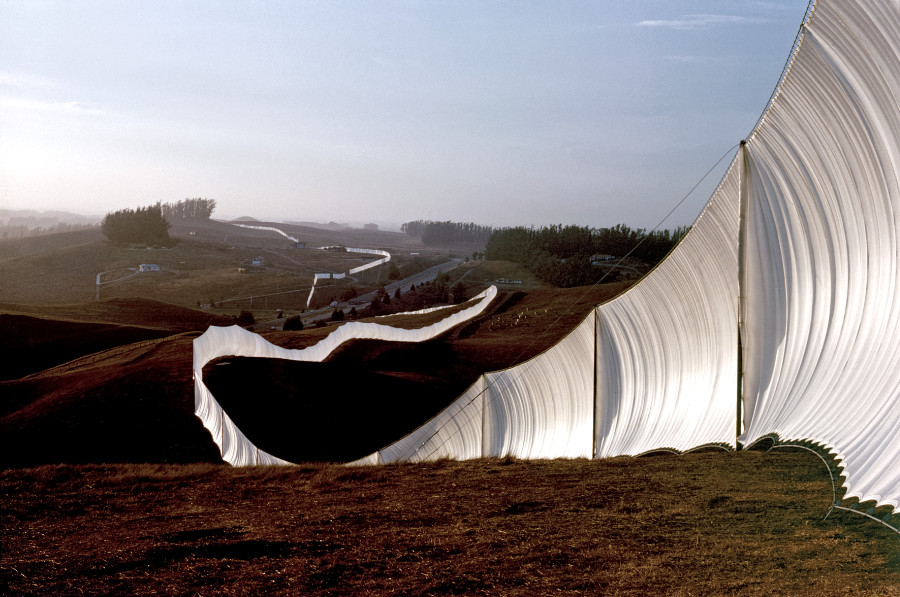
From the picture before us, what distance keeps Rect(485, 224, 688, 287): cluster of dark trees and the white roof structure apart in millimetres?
73086

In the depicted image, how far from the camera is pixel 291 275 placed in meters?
95.0

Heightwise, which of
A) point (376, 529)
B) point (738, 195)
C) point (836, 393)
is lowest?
point (376, 529)

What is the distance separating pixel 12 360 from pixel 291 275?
54327 millimetres

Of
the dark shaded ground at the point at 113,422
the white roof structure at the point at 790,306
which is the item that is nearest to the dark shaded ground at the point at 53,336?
the dark shaded ground at the point at 113,422

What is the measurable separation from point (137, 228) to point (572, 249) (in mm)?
72536

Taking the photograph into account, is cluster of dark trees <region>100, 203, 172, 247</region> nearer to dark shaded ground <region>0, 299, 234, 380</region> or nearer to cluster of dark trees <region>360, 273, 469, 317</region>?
cluster of dark trees <region>360, 273, 469, 317</region>

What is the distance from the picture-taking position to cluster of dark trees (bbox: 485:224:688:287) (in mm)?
86269

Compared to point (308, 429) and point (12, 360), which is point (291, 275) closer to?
point (12, 360)

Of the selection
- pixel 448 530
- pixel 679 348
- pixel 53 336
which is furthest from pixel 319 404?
pixel 53 336

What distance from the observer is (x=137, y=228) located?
119 m

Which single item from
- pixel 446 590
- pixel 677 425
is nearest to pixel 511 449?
pixel 677 425

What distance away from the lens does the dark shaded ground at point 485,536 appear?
551cm

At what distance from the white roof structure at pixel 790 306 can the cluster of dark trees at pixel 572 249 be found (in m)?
73.1

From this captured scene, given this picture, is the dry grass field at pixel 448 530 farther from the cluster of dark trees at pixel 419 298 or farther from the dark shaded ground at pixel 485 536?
the cluster of dark trees at pixel 419 298
